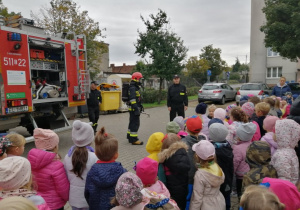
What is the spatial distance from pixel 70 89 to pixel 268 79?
28621 mm

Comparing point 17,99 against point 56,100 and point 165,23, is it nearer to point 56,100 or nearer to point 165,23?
point 56,100

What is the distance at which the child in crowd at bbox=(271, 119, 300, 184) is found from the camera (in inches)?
100

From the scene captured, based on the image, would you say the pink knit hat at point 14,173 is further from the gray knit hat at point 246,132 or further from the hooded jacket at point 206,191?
the gray knit hat at point 246,132

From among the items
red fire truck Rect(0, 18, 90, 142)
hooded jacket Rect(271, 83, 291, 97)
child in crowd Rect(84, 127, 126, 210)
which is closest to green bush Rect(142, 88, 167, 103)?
hooded jacket Rect(271, 83, 291, 97)

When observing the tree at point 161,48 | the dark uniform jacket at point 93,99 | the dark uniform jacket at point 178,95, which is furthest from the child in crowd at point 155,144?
the tree at point 161,48

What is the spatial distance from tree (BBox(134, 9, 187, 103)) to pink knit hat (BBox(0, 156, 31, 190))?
15.5 m

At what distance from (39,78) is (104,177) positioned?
212 inches

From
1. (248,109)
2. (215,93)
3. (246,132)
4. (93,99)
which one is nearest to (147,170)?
(246,132)

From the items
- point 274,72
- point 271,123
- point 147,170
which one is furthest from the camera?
point 274,72

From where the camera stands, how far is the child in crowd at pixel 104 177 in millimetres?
2137

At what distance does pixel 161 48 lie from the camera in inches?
675

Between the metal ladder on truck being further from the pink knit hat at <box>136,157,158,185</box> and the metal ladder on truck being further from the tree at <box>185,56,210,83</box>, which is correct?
the tree at <box>185,56,210,83</box>

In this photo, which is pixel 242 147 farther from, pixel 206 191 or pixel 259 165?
pixel 206 191

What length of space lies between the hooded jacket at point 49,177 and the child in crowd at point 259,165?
1.89 m
